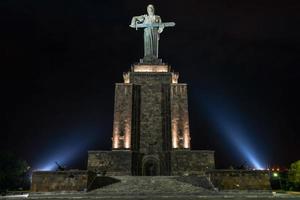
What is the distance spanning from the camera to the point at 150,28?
1635 inches

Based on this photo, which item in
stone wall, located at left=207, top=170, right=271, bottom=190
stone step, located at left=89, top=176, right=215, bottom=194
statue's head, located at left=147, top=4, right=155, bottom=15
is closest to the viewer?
stone step, located at left=89, top=176, right=215, bottom=194

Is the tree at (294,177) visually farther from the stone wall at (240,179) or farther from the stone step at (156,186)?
the stone step at (156,186)

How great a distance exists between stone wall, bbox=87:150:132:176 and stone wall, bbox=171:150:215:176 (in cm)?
485

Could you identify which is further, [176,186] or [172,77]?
[172,77]

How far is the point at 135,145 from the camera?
118ft

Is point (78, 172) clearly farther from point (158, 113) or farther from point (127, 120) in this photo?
point (158, 113)

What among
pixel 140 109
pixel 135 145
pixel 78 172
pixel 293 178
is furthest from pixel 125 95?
pixel 293 178

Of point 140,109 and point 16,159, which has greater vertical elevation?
point 140,109

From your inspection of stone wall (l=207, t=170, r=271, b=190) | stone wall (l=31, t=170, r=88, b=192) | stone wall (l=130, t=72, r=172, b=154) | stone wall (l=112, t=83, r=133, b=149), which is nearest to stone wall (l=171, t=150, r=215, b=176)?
stone wall (l=130, t=72, r=172, b=154)

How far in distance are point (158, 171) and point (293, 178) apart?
1816 centimetres

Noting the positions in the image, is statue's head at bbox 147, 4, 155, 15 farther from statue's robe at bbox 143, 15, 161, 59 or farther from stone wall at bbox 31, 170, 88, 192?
stone wall at bbox 31, 170, 88, 192

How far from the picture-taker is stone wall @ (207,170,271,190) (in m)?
26.5

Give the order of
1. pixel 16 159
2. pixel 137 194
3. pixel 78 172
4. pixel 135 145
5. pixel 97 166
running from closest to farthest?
pixel 137 194 → pixel 78 172 → pixel 97 166 → pixel 135 145 → pixel 16 159

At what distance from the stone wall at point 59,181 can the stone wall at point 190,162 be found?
463 inches
